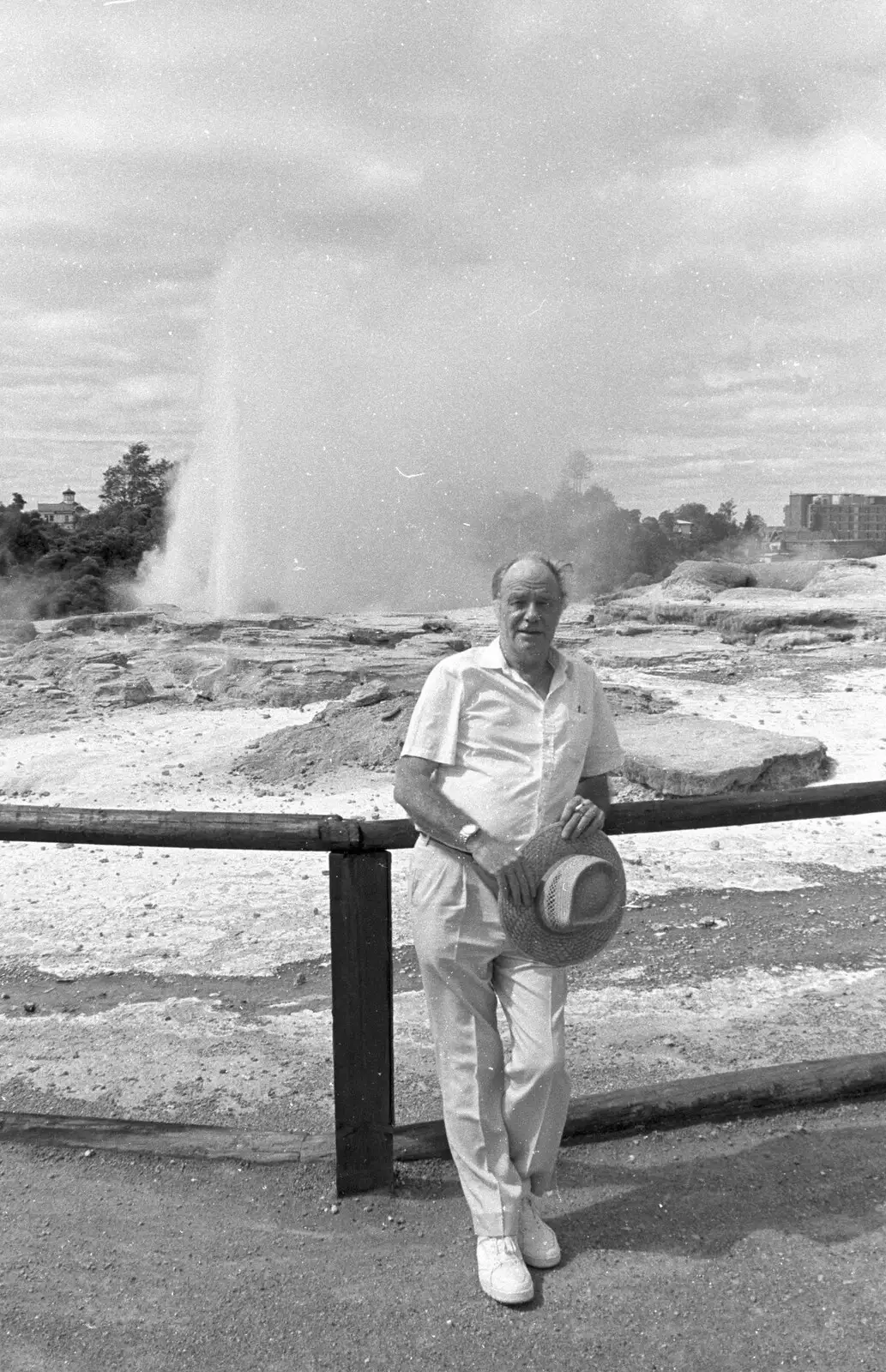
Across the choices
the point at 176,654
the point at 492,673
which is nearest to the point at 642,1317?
the point at 492,673

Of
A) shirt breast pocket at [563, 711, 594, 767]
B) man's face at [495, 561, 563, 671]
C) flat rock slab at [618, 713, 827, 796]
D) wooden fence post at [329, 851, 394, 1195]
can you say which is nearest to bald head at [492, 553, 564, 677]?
man's face at [495, 561, 563, 671]

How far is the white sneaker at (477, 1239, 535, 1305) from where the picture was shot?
8.31 feet

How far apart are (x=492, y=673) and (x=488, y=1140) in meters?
1.00

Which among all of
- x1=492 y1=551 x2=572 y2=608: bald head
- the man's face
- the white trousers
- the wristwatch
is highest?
x1=492 y1=551 x2=572 y2=608: bald head

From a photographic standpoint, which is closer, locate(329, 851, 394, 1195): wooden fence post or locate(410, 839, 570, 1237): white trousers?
locate(410, 839, 570, 1237): white trousers

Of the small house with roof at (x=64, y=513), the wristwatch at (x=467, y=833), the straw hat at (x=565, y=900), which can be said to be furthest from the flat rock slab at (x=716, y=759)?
the small house with roof at (x=64, y=513)

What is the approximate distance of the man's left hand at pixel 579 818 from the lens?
8.27 feet

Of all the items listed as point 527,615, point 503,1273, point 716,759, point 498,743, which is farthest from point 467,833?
point 716,759

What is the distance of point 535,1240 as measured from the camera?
2.68 metres

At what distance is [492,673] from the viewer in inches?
104

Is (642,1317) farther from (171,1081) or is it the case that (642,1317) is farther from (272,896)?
(272,896)

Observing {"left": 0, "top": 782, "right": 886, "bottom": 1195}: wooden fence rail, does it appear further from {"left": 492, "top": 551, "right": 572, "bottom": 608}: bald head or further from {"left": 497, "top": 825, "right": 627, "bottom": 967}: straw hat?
{"left": 492, "top": 551, "right": 572, "bottom": 608}: bald head

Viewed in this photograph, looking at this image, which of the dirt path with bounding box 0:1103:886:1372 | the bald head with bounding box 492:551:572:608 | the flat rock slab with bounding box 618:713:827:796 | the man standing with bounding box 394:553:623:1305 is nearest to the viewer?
the dirt path with bounding box 0:1103:886:1372

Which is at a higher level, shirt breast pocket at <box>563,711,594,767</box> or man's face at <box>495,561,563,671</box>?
man's face at <box>495,561,563,671</box>
